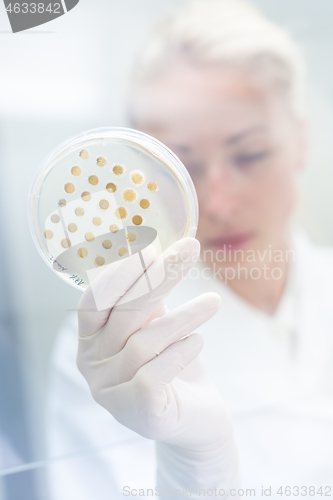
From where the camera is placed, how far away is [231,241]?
3.96 feet

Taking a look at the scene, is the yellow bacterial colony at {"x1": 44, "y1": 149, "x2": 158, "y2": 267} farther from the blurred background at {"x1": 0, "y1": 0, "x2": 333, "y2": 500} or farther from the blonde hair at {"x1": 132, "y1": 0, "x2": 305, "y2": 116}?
the blonde hair at {"x1": 132, "y1": 0, "x2": 305, "y2": 116}

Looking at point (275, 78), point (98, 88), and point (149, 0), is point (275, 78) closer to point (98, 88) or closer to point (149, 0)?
point (149, 0)

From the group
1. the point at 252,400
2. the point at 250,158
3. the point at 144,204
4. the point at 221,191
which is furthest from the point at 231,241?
the point at 144,204

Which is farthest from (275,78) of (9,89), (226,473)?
(226,473)

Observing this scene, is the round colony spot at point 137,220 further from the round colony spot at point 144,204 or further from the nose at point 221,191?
the nose at point 221,191

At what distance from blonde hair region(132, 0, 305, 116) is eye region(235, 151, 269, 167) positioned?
0.25 meters

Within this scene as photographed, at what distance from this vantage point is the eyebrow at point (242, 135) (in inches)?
41.5

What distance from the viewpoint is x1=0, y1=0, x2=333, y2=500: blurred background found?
93cm

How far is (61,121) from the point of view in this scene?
97 centimetres

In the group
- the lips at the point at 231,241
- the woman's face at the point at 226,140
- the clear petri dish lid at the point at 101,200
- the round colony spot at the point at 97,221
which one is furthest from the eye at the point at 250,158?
the round colony spot at the point at 97,221

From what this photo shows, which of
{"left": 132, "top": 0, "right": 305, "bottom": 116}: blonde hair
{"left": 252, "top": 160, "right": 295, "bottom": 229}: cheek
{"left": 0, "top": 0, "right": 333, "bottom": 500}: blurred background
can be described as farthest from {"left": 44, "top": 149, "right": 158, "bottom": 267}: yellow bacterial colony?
{"left": 252, "top": 160, "right": 295, "bottom": 229}: cheek

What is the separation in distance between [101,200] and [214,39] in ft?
2.47

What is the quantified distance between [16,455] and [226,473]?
0.56 meters

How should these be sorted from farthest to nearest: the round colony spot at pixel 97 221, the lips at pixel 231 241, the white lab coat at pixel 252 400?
1. the lips at pixel 231 241
2. the white lab coat at pixel 252 400
3. the round colony spot at pixel 97 221
